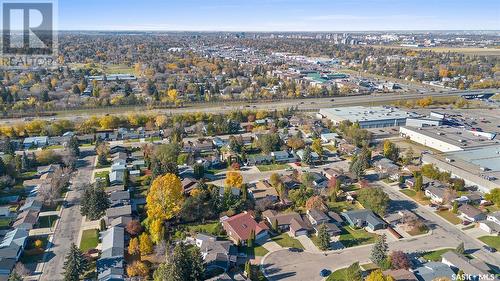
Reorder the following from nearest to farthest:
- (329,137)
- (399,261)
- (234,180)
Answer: (399,261), (234,180), (329,137)

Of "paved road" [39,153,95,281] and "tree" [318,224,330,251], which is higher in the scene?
"tree" [318,224,330,251]

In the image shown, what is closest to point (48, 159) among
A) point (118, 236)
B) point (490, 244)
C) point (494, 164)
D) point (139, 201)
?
point (139, 201)

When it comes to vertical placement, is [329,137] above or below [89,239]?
above

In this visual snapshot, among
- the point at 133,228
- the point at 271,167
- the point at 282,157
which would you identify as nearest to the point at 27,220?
the point at 133,228

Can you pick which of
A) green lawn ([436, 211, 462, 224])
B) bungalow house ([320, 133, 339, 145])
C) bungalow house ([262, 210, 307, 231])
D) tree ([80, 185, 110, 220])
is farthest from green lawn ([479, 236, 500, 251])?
tree ([80, 185, 110, 220])

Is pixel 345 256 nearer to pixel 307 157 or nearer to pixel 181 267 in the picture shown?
pixel 181 267

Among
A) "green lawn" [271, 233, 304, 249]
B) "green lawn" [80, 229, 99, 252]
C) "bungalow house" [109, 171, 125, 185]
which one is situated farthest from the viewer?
"bungalow house" [109, 171, 125, 185]

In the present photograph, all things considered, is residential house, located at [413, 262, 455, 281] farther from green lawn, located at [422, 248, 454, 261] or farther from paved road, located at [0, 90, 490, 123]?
paved road, located at [0, 90, 490, 123]
